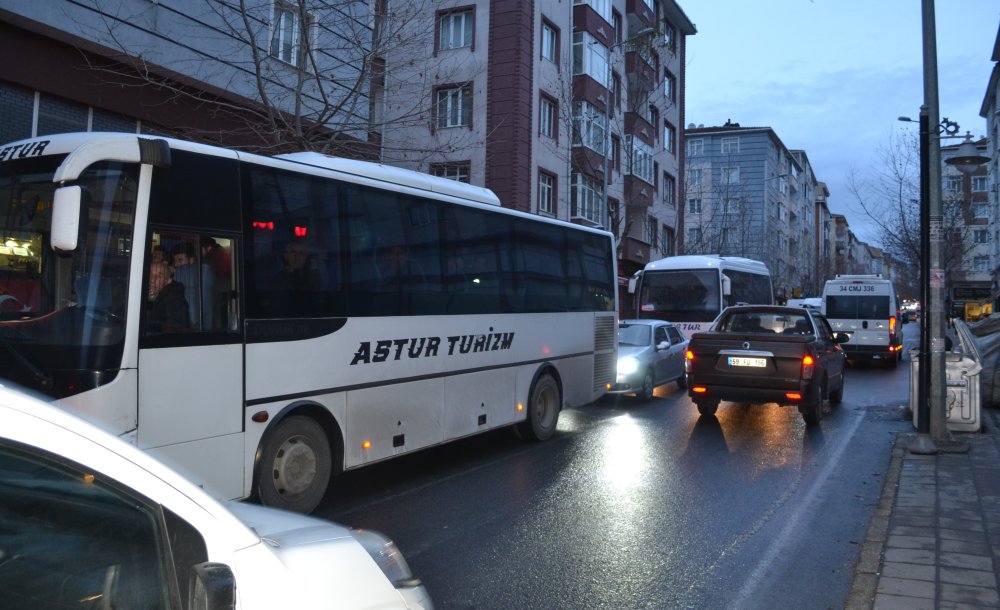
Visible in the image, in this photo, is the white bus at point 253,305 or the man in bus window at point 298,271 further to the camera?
the man in bus window at point 298,271

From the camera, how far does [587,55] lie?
109 feet

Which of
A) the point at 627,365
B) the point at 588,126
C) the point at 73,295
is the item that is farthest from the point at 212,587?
the point at 588,126

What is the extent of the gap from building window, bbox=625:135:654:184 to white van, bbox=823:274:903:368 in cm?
1271

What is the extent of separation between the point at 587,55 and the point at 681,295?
49.4 feet

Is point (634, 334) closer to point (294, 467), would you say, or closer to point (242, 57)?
point (242, 57)

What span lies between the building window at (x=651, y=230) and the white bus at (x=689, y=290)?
1848 cm

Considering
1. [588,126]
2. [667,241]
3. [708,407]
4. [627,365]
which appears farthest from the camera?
[667,241]

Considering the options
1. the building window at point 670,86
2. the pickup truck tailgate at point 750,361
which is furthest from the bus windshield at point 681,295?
the building window at point 670,86

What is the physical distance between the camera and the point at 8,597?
1714 millimetres

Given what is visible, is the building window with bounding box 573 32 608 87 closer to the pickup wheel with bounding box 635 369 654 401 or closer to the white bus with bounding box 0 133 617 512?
the pickup wheel with bounding box 635 369 654 401

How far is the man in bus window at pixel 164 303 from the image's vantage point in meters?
5.36

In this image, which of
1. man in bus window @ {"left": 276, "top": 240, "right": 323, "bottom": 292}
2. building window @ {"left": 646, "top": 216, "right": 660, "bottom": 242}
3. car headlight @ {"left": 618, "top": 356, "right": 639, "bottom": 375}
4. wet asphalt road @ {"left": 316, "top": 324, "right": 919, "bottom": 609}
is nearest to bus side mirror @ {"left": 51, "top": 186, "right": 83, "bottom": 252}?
man in bus window @ {"left": 276, "top": 240, "right": 323, "bottom": 292}

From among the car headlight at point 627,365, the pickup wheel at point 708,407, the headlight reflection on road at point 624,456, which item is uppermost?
the car headlight at point 627,365

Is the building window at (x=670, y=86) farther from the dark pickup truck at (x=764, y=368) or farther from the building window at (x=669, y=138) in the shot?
the dark pickup truck at (x=764, y=368)
